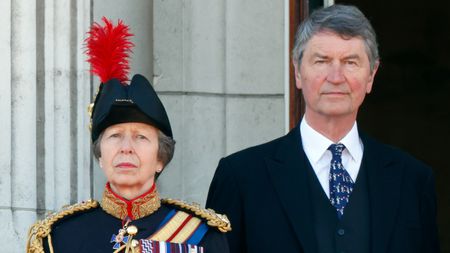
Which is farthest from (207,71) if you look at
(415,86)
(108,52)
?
(415,86)

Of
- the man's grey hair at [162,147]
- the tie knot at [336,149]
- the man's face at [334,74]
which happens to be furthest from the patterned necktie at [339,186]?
the man's grey hair at [162,147]

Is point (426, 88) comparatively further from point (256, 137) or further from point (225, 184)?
point (225, 184)

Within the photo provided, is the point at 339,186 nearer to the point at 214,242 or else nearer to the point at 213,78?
the point at 214,242

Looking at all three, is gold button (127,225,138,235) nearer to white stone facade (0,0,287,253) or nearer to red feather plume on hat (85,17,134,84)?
red feather plume on hat (85,17,134,84)

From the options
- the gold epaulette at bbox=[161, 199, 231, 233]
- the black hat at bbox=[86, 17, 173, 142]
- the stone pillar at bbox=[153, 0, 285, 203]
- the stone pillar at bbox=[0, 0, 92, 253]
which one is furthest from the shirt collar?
the stone pillar at bbox=[153, 0, 285, 203]

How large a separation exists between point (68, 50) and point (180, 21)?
2.21 feet

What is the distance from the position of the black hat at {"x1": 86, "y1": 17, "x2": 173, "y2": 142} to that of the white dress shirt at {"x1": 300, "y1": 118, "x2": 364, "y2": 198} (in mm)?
534

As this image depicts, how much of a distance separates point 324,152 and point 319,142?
36mm

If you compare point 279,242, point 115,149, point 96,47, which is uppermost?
point 96,47

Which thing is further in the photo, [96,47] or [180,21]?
[180,21]

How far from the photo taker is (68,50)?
4.81 meters

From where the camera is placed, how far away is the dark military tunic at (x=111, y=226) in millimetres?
3719

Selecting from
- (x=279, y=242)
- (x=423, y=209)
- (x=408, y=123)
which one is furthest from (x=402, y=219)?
(x=408, y=123)

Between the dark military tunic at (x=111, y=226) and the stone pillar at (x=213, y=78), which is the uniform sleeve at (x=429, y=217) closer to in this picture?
the dark military tunic at (x=111, y=226)
